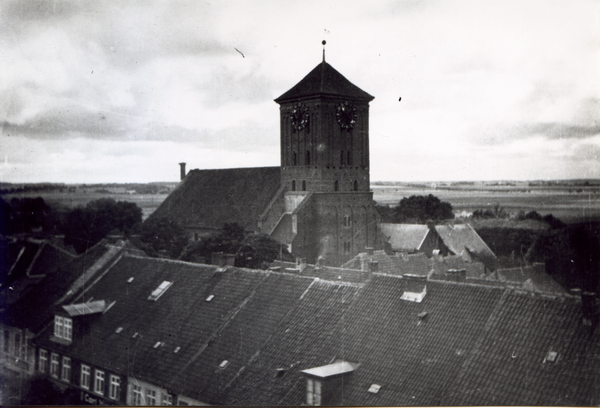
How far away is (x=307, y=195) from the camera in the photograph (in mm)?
31438

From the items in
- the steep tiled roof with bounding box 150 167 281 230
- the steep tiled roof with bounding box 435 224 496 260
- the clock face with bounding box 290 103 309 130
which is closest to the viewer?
the steep tiled roof with bounding box 435 224 496 260

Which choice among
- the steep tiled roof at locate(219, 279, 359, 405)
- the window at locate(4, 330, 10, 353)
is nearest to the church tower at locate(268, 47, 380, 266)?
the steep tiled roof at locate(219, 279, 359, 405)

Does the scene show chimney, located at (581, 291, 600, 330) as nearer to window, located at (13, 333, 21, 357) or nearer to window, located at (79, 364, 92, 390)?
window, located at (79, 364, 92, 390)

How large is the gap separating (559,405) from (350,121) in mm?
21269

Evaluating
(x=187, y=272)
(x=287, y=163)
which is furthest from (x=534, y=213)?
(x=287, y=163)

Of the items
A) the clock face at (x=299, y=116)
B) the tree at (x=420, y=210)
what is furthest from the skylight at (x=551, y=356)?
the clock face at (x=299, y=116)

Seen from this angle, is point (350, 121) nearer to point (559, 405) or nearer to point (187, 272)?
point (187, 272)

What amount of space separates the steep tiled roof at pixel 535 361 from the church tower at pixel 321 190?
19.8 meters

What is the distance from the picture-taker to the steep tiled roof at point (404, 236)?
30.4 meters

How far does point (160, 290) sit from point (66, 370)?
2.96m

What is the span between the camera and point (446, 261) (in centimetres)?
2366

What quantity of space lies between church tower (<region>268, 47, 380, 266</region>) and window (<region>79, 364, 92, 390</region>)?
17.3 metres

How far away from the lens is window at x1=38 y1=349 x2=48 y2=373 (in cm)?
1255

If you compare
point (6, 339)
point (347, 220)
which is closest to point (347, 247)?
point (347, 220)
